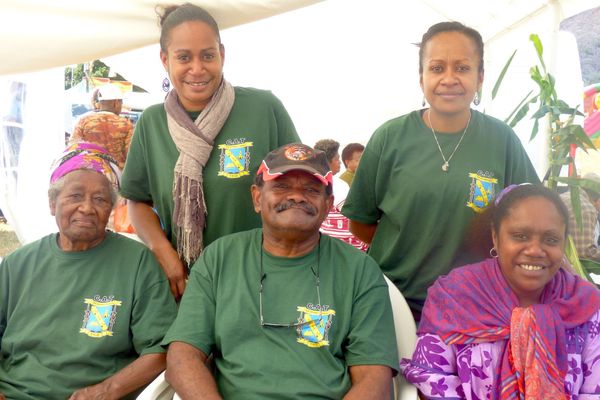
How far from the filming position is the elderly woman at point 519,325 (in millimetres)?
2113

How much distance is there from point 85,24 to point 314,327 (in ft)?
6.91

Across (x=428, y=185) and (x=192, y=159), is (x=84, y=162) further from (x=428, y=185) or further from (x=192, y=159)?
(x=428, y=185)

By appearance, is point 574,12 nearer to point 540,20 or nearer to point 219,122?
point 540,20

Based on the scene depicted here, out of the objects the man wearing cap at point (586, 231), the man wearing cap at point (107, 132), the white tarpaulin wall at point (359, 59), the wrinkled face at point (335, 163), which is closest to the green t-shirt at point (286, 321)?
the man wearing cap at point (586, 231)

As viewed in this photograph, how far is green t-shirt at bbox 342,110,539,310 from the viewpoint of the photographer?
2.52 metres

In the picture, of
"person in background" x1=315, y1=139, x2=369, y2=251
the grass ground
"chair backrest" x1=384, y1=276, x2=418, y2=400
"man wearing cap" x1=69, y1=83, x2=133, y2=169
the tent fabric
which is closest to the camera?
"chair backrest" x1=384, y1=276, x2=418, y2=400

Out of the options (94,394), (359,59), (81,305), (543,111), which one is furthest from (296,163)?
(359,59)

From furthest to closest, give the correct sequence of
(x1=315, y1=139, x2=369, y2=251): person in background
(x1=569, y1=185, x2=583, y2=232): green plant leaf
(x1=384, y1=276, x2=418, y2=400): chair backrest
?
(x1=315, y1=139, x2=369, y2=251): person in background → (x1=569, y1=185, x2=583, y2=232): green plant leaf → (x1=384, y1=276, x2=418, y2=400): chair backrest

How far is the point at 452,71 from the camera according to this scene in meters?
2.53

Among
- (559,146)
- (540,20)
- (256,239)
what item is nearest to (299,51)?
(540,20)

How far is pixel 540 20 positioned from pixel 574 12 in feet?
1.22

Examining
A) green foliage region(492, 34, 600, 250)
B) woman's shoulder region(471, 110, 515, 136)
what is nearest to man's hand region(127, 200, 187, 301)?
woman's shoulder region(471, 110, 515, 136)

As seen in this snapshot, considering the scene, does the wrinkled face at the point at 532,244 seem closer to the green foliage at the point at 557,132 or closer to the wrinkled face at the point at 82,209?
the green foliage at the point at 557,132

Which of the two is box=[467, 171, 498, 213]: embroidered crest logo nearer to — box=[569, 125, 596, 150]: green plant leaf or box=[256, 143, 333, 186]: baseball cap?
box=[256, 143, 333, 186]: baseball cap
